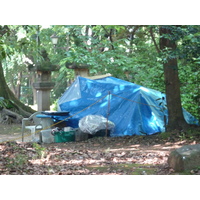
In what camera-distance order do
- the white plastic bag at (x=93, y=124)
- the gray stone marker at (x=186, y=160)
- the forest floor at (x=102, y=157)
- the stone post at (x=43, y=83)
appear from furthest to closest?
1. the stone post at (x=43, y=83)
2. the white plastic bag at (x=93, y=124)
3. the forest floor at (x=102, y=157)
4. the gray stone marker at (x=186, y=160)

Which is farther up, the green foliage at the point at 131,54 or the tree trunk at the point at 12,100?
the green foliage at the point at 131,54

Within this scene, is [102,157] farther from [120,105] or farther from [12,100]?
[12,100]

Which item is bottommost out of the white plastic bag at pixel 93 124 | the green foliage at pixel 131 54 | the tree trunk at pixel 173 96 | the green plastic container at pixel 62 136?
the green plastic container at pixel 62 136

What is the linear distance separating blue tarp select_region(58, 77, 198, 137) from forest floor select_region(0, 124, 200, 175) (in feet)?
1.69

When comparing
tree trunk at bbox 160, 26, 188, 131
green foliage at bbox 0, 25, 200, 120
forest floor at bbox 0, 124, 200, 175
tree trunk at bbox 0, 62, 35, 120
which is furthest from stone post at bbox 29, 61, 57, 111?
tree trunk at bbox 160, 26, 188, 131

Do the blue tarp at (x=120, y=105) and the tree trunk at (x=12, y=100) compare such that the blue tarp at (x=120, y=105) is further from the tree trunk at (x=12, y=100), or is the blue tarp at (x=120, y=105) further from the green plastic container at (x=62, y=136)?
the tree trunk at (x=12, y=100)

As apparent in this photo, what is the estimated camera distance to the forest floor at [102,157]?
15.0 ft

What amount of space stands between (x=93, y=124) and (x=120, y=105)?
1.05 m

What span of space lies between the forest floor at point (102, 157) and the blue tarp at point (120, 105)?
1.69 ft

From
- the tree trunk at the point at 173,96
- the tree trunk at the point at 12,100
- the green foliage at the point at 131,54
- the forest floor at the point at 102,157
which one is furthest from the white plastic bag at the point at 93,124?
the tree trunk at the point at 12,100

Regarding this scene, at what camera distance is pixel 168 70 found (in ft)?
25.1

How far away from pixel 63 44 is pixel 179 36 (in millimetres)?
10815

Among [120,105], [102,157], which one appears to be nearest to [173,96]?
[120,105]

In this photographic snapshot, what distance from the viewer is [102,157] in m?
5.73
